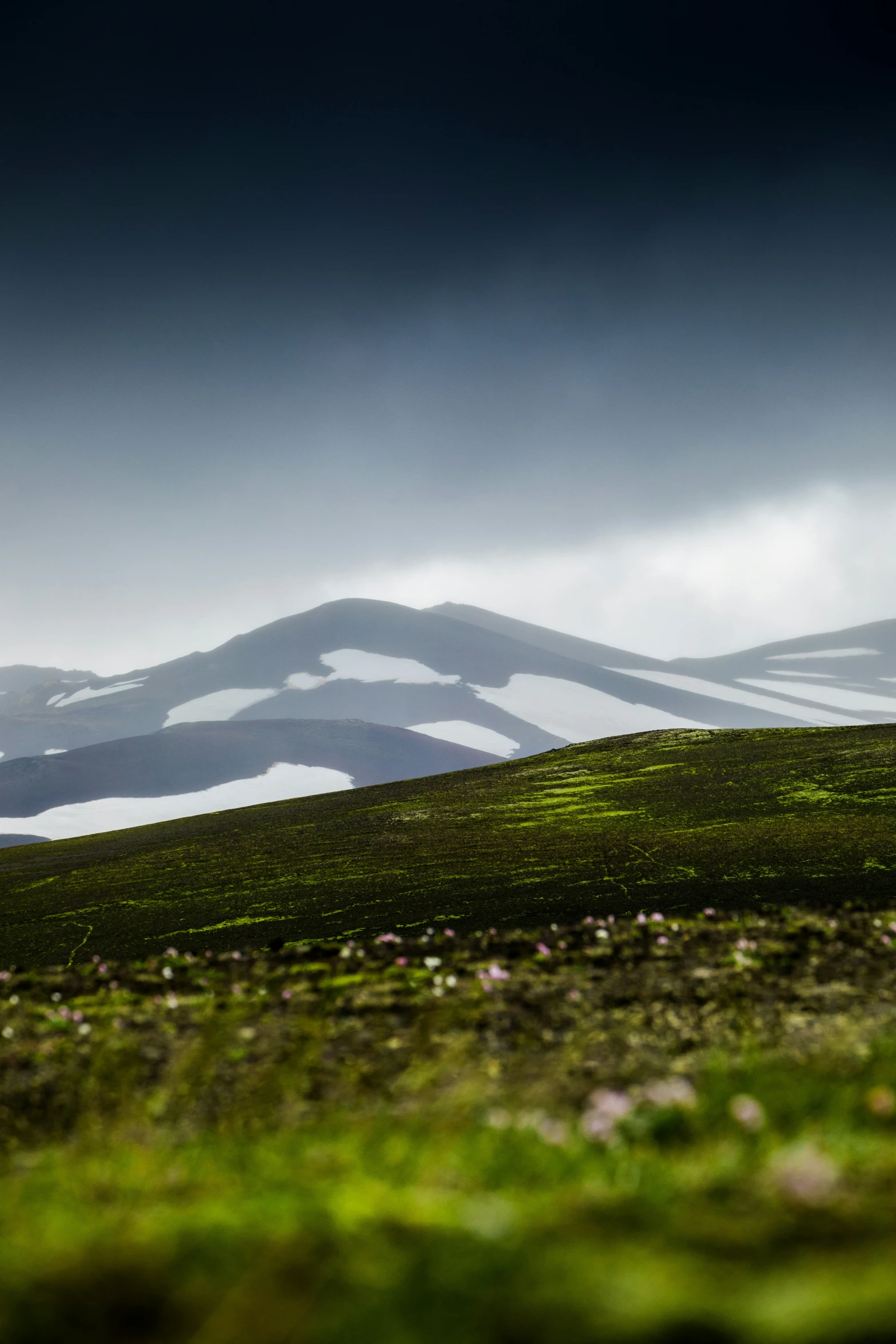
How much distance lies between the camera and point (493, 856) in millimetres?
30156

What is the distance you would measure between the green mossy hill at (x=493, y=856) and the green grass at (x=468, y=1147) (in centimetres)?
802

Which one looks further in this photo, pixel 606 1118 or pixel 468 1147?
pixel 606 1118

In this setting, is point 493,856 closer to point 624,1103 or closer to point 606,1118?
point 624,1103

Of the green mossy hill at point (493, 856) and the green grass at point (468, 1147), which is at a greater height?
the green grass at point (468, 1147)

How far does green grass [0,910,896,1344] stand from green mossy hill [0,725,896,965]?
8.02 m

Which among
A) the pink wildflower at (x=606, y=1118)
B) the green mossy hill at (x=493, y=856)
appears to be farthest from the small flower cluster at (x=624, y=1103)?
the green mossy hill at (x=493, y=856)

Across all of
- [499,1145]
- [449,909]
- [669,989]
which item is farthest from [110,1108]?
[449,909]

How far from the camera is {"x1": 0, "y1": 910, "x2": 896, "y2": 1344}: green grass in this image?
2.11 meters

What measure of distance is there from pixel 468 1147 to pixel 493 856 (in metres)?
25.9

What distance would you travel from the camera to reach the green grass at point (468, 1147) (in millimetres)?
2105

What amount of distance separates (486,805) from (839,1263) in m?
46.3

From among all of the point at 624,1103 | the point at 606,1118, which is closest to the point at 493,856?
the point at 624,1103

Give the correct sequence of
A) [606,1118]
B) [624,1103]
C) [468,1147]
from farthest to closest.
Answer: [624,1103] → [606,1118] → [468,1147]

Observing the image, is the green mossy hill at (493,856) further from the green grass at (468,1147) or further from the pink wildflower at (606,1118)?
the pink wildflower at (606,1118)
